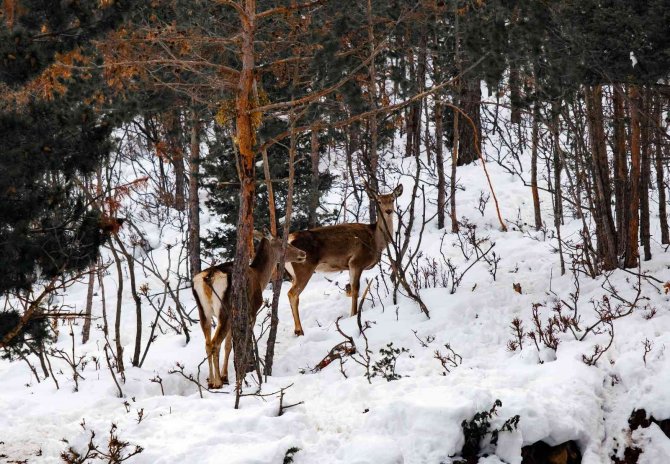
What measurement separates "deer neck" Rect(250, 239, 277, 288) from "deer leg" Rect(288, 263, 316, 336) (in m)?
0.82

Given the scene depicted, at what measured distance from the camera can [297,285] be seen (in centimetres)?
1144

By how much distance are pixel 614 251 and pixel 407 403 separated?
5.34m

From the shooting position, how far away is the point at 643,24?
814cm

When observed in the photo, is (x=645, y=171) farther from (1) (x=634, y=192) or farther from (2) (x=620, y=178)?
(1) (x=634, y=192)

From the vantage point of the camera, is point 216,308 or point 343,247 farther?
point 343,247

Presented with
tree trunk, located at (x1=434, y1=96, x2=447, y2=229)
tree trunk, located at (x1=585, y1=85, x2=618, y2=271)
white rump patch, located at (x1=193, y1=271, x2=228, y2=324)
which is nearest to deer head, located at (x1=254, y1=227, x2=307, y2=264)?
white rump patch, located at (x1=193, y1=271, x2=228, y2=324)

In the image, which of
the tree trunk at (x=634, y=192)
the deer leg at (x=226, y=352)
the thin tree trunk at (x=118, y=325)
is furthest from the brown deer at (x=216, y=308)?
the tree trunk at (x=634, y=192)

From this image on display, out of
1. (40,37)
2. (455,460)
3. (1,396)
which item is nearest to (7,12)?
(40,37)

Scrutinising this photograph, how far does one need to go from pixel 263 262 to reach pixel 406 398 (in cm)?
425

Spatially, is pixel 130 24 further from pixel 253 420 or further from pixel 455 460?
pixel 455 460

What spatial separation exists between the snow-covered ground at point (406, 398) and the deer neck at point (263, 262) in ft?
3.32

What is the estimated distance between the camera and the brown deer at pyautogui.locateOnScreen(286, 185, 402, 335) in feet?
38.3

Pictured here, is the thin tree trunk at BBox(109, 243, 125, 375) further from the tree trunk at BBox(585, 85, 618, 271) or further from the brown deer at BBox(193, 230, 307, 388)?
the tree trunk at BBox(585, 85, 618, 271)

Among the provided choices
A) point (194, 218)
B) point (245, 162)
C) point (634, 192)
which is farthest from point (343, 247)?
point (194, 218)
